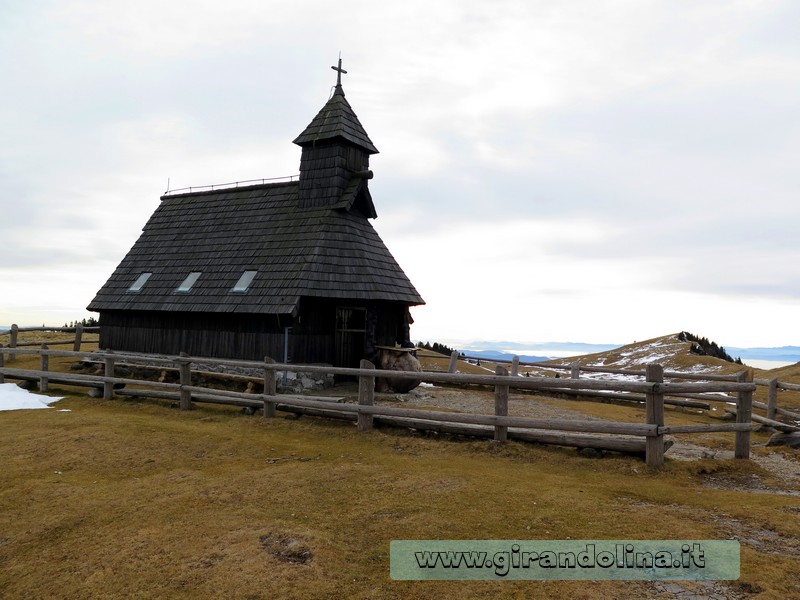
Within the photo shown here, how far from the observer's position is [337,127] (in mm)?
20125

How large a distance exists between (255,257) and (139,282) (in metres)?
5.79

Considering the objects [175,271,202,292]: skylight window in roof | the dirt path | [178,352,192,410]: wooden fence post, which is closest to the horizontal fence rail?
the dirt path

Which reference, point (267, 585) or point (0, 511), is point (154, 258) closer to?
point (0, 511)

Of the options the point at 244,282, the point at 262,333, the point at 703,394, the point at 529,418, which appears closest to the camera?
the point at 529,418

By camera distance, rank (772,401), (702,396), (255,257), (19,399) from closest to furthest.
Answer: (772,401)
(19,399)
(702,396)
(255,257)

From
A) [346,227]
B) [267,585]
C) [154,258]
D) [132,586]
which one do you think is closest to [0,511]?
[132,586]

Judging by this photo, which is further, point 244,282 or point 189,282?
point 189,282

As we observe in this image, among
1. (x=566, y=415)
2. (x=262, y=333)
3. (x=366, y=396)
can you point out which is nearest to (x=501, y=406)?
(x=366, y=396)

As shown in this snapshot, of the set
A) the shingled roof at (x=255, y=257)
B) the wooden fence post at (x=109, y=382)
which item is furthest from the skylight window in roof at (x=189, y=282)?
the wooden fence post at (x=109, y=382)

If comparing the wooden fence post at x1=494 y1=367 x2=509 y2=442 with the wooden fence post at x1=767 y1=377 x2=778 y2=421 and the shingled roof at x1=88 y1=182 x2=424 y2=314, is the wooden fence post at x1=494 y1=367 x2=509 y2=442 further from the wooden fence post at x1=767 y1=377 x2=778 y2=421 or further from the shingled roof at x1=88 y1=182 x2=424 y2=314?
the wooden fence post at x1=767 y1=377 x2=778 y2=421

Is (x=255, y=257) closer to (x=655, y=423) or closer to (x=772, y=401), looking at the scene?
(x=655, y=423)

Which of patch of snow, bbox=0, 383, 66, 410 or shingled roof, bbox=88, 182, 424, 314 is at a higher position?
shingled roof, bbox=88, 182, 424, 314

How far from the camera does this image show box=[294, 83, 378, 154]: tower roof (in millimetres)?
20138

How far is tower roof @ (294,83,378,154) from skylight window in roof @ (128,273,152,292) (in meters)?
8.09
